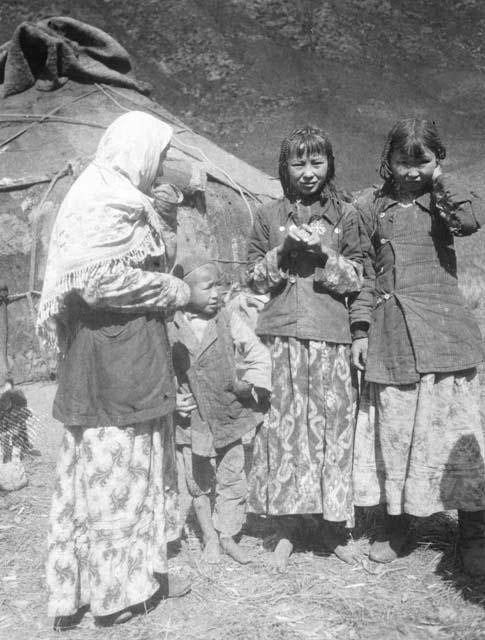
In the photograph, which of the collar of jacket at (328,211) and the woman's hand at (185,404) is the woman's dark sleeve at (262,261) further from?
the woman's hand at (185,404)

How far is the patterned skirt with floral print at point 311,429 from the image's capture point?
279 centimetres

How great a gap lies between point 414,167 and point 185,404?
4.29 ft

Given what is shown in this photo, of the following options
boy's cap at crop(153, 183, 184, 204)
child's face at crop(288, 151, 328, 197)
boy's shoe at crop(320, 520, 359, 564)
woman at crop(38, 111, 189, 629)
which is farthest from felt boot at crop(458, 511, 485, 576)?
boy's cap at crop(153, 183, 184, 204)

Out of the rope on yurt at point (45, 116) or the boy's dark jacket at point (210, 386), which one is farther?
the rope on yurt at point (45, 116)

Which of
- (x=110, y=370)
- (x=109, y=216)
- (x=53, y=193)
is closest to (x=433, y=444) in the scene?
(x=110, y=370)

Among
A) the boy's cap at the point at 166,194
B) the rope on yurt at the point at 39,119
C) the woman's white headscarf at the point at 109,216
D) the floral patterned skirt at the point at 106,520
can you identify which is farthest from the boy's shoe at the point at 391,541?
the rope on yurt at the point at 39,119

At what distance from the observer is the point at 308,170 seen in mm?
2734

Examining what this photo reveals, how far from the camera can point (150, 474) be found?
2484 mm

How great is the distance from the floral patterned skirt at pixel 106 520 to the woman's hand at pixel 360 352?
838mm

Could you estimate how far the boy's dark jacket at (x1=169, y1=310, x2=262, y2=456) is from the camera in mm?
2908

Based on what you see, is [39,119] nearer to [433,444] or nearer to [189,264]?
[189,264]

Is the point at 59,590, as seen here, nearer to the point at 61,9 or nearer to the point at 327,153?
the point at 327,153

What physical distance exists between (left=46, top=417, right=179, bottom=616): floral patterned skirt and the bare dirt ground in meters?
0.16

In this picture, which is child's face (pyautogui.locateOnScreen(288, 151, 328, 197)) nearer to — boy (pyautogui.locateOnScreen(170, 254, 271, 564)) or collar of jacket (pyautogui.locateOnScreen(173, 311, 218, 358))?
boy (pyautogui.locateOnScreen(170, 254, 271, 564))
